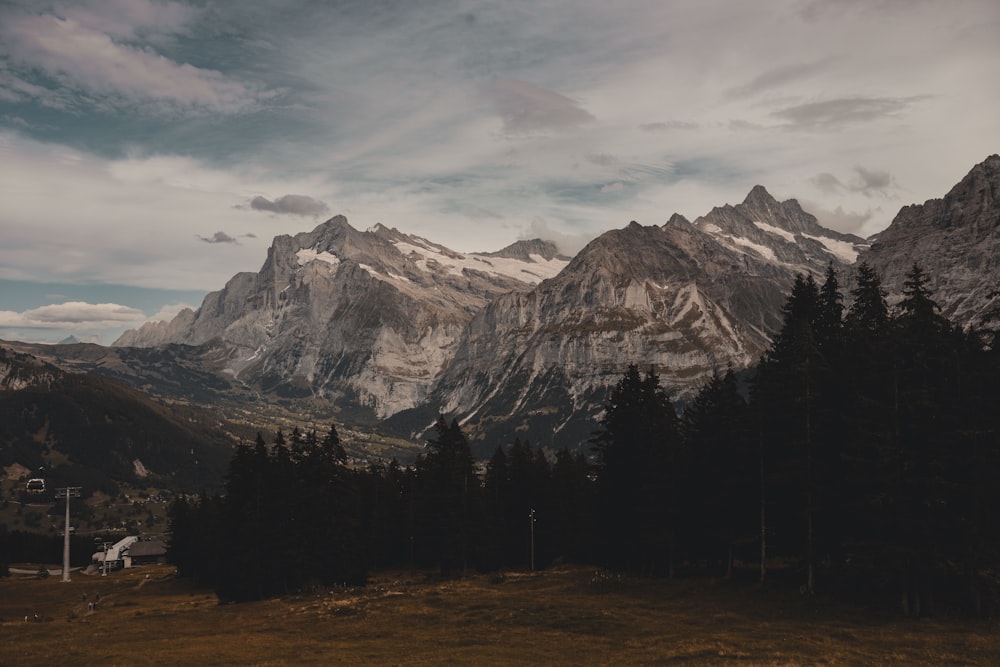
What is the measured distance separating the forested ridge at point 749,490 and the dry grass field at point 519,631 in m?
4.39

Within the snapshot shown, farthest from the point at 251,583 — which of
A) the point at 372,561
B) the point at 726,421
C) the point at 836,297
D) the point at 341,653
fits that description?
the point at 836,297

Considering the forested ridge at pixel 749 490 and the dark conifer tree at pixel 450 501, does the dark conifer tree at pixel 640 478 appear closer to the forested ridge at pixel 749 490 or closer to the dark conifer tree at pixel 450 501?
the forested ridge at pixel 749 490

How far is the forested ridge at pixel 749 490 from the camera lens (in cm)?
4334

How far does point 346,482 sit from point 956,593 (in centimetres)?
6013

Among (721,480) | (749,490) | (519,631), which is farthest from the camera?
(721,480)

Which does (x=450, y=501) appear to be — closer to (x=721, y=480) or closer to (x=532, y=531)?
(x=532, y=531)

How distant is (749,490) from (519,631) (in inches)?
910

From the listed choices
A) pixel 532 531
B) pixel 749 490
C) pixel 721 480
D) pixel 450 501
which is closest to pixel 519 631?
pixel 749 490

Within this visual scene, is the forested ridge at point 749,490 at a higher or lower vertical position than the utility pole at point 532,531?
higher

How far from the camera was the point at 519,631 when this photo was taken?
46875 mm

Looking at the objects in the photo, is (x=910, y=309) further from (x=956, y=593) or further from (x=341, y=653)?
(x=341, y=653)

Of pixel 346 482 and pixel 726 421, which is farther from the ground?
pixel 726 421

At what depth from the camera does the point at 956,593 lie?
45.3 m

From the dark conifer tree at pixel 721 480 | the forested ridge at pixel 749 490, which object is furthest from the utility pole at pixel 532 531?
the dark conifer tree at pixel 721 480
